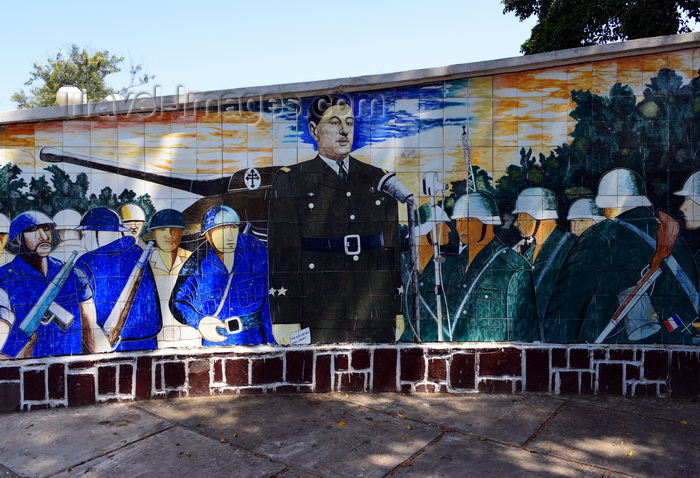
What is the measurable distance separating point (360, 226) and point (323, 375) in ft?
5.47

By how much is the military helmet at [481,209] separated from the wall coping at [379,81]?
4.31ft

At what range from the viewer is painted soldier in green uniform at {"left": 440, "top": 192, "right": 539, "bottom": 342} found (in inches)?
223

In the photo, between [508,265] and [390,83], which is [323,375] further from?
[390,83]

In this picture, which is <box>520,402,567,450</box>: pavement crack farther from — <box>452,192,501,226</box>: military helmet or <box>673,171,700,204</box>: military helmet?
<box>673,171,700,204</box>: military helmet

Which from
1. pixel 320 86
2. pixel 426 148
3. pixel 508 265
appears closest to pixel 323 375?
pixel 508 265

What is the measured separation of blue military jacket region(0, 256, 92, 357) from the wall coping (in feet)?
5.00

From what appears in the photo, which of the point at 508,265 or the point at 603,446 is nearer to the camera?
the point at 603,446

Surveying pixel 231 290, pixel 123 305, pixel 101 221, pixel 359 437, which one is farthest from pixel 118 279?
pixel 359 437

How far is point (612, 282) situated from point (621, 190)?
985 millimetres

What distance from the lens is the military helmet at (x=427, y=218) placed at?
569 cm

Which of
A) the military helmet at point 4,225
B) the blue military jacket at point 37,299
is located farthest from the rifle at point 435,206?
the military helmet at point 4,225

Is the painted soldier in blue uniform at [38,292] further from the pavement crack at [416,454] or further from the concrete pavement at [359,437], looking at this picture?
the pavement crack at [416,454]

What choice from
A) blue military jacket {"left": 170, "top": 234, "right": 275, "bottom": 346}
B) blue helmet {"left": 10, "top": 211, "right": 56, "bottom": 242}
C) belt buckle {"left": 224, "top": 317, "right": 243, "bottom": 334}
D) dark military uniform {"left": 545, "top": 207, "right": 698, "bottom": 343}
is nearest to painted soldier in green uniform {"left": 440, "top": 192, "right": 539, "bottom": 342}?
dark military uniform {"left": 545, "top": 207, "right": 698, "bottom": 343}

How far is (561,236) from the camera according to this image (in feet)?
18.5
